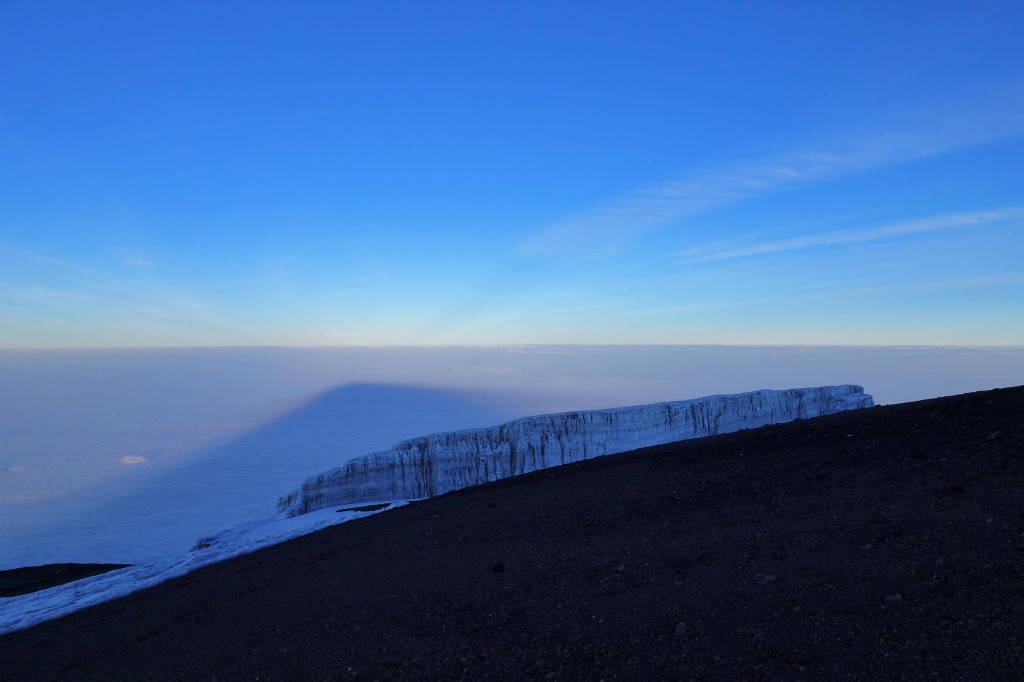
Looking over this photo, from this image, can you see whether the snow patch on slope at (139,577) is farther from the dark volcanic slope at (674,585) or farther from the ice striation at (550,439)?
the ice striation at (550,439)

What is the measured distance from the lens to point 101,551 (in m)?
37.3

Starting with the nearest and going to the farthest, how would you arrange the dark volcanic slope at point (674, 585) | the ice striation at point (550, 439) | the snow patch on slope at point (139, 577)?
the dark volcanic slope at point (674, 585)
the snow patch on slope at point (139, 577)
the ice striation at point (550, 439)

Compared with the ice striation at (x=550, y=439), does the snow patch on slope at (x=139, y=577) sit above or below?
below

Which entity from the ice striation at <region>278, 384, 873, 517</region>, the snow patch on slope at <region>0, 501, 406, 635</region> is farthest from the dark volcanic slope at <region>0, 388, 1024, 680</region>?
the ice striation at <region>278, 384, 873, 517</region>

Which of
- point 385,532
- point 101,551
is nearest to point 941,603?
point 385,532

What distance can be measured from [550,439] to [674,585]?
65.6 ft

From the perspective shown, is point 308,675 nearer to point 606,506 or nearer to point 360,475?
point 606,506

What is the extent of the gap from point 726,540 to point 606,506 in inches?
164

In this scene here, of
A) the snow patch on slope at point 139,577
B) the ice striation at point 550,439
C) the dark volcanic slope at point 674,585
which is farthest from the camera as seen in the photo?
the ice striation at point 550,439

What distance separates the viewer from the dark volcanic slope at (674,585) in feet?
19.2

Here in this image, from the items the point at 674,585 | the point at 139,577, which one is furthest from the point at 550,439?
the point at 674,585

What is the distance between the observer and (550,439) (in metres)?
27.8

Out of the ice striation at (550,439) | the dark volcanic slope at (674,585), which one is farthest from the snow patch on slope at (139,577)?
the ice striation at (550,439)

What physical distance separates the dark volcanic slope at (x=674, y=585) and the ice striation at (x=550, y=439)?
38.6ft
